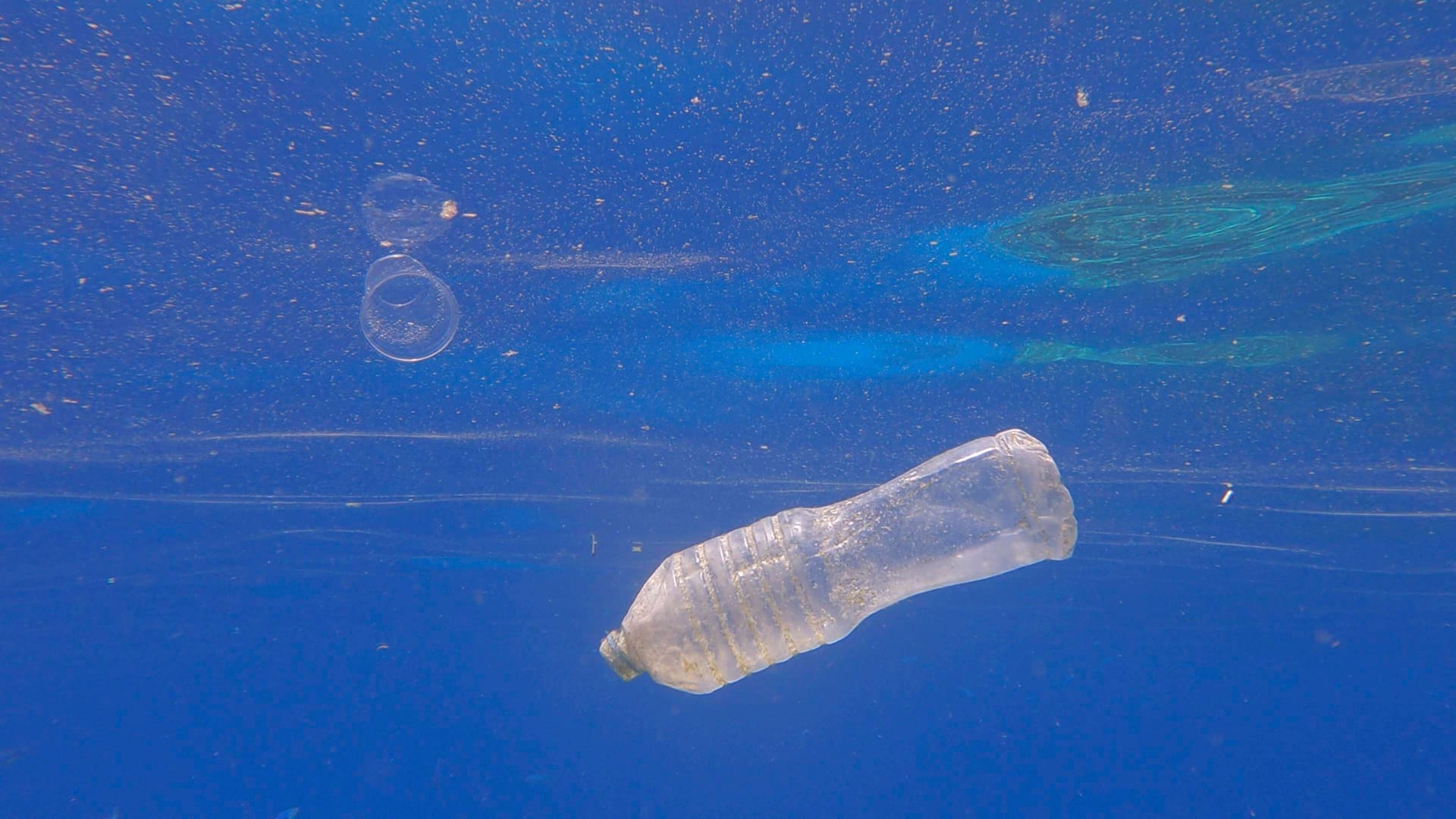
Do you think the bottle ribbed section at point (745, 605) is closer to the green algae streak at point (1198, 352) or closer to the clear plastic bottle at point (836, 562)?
the clear plastic bottle at point (836, 562)

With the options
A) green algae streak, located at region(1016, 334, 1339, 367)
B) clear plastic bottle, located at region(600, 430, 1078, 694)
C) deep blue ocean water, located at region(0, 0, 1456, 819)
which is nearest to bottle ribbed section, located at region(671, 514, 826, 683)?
clear plastic bottle, located at region(600, 430, 1078, 694)

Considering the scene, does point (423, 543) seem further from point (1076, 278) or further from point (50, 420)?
point (1076, 278)

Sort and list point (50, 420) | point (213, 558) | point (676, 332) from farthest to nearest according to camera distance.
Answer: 1. point (213, 558)
2. point (50, 420)
3. point (676, 332)

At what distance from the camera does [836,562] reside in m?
5.16

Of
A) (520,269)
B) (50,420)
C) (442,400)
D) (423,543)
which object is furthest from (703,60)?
(423,543)

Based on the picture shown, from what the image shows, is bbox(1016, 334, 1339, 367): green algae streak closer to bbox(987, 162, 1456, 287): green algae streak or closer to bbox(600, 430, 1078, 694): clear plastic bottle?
bbox(987, 162, 1456, 287): green algae streak

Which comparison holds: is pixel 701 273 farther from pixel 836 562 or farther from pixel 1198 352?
pixel 1198 352

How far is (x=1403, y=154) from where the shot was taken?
5.99 metres

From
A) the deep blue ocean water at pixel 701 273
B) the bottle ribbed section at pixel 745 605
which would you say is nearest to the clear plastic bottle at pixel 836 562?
the bottle ribbed section at pixel 745 605

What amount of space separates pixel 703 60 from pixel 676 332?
4.08m

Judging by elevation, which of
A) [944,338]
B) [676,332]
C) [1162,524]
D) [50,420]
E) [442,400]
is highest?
[50,420]

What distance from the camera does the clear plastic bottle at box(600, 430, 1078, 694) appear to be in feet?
15.4

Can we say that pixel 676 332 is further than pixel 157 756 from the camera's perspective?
No

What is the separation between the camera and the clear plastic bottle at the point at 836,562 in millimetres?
4688
